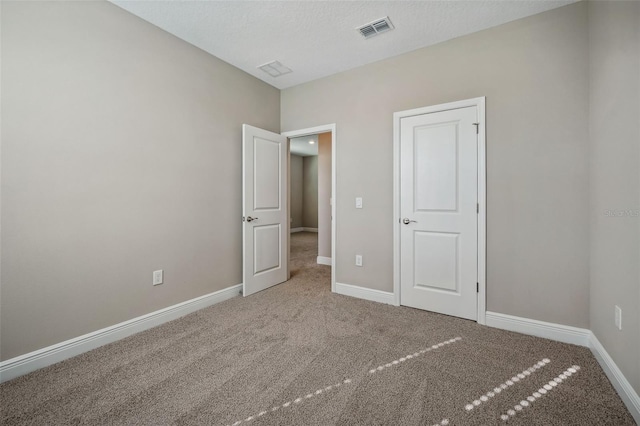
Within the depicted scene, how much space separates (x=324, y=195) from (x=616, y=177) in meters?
3.79

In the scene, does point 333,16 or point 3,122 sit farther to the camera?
point 333,16

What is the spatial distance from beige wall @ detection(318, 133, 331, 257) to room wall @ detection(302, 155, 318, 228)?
4.91 m

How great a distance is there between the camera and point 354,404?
1.49 meters

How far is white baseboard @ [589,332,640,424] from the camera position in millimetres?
1378

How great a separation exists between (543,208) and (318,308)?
2.23 m

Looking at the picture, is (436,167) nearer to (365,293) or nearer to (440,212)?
(440,212)

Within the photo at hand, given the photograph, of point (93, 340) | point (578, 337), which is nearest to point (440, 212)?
point (578, 337)

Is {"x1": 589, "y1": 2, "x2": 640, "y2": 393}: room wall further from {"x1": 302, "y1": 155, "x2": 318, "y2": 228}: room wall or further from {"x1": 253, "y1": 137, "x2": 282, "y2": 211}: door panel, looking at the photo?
{"x1": 302, "y1": 155, "x2": 318, "y2": 228}: room wall

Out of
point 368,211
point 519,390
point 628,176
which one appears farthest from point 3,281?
point 628,176

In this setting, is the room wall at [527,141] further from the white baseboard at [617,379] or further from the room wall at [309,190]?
the room wall at [309,190]

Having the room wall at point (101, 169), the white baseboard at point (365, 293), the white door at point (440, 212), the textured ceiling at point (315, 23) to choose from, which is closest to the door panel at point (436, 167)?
the white door at point (440, 212)

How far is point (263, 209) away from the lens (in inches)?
134

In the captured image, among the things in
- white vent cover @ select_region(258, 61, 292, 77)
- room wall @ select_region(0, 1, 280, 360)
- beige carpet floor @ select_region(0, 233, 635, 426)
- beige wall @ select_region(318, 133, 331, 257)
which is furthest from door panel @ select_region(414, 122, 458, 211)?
beige wall @ select_region(318, 133, 331, 257)

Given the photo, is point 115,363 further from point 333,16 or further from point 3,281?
point 333,16
